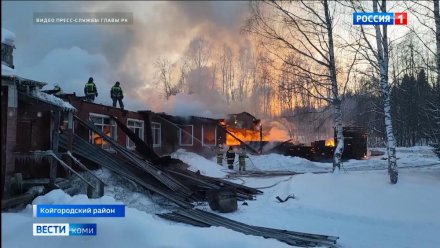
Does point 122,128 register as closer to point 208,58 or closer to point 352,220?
point 208,58

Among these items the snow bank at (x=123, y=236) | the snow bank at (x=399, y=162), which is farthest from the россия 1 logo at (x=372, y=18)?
the snow bank at (x=399, y=162)

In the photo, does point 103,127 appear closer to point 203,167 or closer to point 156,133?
point 203,167

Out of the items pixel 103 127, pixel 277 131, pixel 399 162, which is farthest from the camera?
pixel 277 131

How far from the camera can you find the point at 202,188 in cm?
1134

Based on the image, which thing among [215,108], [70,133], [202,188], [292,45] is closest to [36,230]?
[70,133]

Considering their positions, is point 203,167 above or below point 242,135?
below

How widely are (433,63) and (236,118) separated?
790 inches

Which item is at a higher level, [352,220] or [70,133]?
[70,133]

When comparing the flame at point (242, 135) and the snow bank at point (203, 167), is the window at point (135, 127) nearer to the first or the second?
the snow bank at point (203, 167)

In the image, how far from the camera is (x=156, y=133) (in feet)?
69.7

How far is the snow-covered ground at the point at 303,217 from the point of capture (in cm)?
424

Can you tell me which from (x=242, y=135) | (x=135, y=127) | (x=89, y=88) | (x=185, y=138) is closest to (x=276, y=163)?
(x=185, y=138)

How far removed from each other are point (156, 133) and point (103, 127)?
6.11m

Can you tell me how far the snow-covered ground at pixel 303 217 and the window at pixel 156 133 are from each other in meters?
8.95
